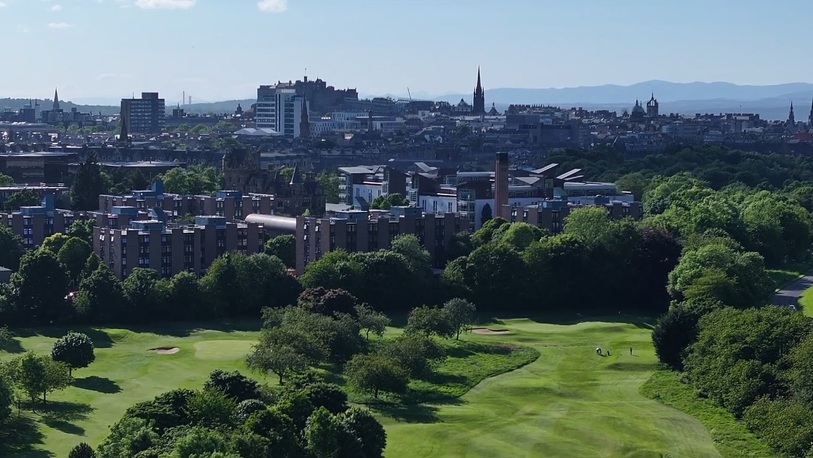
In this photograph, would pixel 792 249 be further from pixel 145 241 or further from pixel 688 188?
pixel 145 241

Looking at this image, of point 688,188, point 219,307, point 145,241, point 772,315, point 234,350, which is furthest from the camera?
point 688,188

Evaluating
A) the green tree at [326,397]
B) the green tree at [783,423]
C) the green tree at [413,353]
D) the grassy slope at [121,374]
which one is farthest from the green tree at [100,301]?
the green tree at [783,423]

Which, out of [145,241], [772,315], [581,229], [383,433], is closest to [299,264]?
[145,241]

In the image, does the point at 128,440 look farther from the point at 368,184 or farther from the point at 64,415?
the point at 368,184

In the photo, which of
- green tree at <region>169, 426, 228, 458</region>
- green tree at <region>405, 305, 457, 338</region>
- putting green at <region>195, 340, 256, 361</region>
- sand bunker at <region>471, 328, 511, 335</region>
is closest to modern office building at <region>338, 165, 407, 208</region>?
sand bunker at <region>471, 328, 511, 335</region>

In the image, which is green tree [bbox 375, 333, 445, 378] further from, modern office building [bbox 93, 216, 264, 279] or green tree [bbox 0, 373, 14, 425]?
modern office building [bbox 93, 216, 264, 279]

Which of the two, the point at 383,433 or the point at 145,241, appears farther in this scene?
the point at 145,241

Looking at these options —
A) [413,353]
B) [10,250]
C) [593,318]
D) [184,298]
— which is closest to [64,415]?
[413,353]

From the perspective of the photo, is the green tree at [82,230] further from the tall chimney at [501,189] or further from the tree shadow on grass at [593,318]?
the tall chimney at [501,189]
